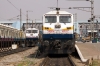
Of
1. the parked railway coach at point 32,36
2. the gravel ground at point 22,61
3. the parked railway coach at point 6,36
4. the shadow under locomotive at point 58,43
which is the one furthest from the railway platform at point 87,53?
the parked railway coach at point 32,36

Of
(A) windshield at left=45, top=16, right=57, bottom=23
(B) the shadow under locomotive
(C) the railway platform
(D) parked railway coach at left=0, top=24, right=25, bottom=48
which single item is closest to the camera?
(C) the railway platform

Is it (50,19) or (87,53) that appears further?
(50,19)

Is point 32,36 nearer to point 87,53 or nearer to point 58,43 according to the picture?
point 58,43

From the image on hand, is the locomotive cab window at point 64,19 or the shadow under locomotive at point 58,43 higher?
the locomotive cab window at point 64,19

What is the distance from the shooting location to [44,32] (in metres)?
16.6

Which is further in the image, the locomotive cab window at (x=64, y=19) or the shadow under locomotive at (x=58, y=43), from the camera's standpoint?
the locomotive cab window at (x=64, y=19)

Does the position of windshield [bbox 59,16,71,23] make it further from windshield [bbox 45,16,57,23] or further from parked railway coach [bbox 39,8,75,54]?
windshield [bbox 45,16,57,23]

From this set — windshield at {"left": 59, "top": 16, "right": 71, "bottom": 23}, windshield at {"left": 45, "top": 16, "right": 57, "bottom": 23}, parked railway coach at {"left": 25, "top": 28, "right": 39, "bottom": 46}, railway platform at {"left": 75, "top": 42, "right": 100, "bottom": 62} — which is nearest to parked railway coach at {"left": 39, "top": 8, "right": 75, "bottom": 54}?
windshield at {"left": 45, "top": 16, "right": 57, "bottom": 23}

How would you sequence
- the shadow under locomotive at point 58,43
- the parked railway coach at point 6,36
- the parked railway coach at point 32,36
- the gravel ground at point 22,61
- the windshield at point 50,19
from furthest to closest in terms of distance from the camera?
the parked railway coach at point 32,36 < the parked railway coach at point 6,36 < the windshield at point 50,19 < the shadow under locomotive at point 58,43 < the gravel ground at point 22,61

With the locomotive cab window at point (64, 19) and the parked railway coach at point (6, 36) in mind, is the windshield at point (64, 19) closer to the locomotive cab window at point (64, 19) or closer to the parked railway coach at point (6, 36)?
the locomotive cab window at point (64, 19)

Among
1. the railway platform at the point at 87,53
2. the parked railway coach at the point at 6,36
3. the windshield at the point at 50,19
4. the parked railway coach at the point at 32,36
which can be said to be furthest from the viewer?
the parked railway coach at the point at 32,36

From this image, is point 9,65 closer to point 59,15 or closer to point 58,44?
point 58,44

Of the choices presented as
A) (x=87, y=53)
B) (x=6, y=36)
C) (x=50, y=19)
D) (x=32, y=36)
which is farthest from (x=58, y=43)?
(x=32, y=36)

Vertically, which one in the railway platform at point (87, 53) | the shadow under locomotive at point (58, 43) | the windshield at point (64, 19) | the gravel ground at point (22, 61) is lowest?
the gravel ground at point (22, 61)
